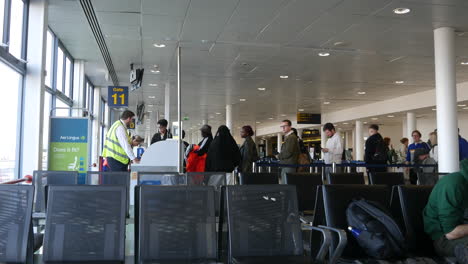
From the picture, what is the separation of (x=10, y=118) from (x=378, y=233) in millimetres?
4928

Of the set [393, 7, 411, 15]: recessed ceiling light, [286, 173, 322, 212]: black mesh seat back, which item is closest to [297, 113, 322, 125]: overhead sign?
[393, 7, 411, 15]: recessed ceiling light

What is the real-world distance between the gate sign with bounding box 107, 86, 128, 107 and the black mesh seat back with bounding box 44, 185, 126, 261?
946cm

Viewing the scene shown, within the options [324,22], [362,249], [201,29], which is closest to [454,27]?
[324,22]

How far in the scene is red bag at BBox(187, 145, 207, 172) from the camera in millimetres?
6043

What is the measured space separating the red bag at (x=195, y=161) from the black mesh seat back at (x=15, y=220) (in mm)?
3727

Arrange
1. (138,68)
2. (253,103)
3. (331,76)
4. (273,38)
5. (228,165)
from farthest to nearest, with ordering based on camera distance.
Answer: (253,103) → (331,76) → (138,68) → (273,38) → (228,165)

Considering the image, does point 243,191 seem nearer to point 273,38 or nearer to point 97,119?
point 273,38

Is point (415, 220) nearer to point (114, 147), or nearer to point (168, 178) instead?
point (168, 178)

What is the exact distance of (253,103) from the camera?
16781mm

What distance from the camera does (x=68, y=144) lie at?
6.08 metres

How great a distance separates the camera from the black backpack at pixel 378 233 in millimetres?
2512

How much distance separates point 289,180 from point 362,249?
4.66 ft

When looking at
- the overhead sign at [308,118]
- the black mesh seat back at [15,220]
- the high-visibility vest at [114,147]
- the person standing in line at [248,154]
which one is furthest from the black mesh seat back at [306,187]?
the overhead sign at [308,118]

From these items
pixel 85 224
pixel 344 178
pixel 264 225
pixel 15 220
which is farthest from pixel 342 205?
pixel 15 220
